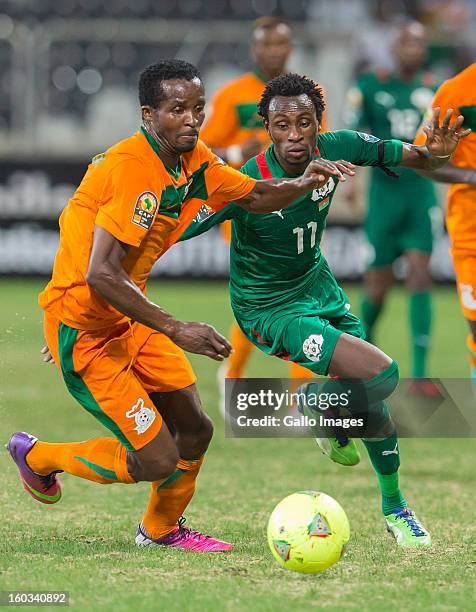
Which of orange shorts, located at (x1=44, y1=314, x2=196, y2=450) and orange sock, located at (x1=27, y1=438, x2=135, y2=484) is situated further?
orange sock, located at (x1=27, y1=438, x2=135, y2=484)

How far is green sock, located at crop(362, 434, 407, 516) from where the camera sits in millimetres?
5316

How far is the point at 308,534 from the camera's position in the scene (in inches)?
176

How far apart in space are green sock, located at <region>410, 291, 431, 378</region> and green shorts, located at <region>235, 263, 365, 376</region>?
342 centimetres

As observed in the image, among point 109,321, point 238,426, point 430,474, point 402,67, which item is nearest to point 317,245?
point 109,321

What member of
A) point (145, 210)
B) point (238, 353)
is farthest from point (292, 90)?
point (238, 353)

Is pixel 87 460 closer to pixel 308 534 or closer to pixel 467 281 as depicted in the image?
pixel 308 534

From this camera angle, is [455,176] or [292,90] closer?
[292,90]

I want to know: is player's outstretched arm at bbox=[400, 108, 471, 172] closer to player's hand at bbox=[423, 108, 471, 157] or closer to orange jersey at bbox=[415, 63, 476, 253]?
player's hand at bbox=[423, 108, 471, 157]

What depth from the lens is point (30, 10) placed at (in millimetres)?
16906

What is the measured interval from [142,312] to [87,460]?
99 cm

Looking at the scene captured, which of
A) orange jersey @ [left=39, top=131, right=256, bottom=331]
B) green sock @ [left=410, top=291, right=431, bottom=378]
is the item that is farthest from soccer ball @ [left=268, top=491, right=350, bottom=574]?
green sock @ [left=410, top=291, right=431, bottom=378]

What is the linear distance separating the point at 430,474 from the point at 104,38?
1061 cm

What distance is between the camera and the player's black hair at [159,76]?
4668 mm

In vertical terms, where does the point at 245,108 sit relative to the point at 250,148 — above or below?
above
